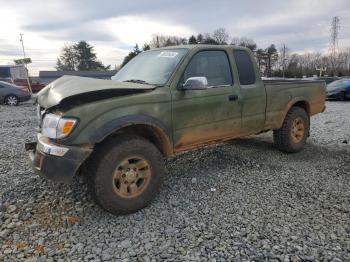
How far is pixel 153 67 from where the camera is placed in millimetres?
4754

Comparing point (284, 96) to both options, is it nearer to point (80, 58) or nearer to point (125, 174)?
point (125, 174)

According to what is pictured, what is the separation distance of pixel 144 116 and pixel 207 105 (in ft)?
3.44

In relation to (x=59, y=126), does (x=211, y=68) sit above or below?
above

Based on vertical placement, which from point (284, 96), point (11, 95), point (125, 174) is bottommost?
point (125, 174)

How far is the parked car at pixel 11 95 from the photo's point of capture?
17.2 m

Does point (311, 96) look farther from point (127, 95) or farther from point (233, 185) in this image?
point (127, 95)

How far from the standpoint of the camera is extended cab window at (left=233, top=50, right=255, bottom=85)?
521 cm

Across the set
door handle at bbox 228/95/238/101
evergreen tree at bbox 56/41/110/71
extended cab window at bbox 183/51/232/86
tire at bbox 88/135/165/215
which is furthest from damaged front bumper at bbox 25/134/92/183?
evergreen tree at bbox 56/41/110/71

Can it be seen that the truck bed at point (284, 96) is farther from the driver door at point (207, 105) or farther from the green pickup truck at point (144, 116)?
the driver door at point (207, 105)

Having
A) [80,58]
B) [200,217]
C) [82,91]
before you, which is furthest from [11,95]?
[80,58]

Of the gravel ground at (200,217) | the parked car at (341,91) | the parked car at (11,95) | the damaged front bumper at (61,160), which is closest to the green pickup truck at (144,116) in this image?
the damaged front bumper at (61,160)

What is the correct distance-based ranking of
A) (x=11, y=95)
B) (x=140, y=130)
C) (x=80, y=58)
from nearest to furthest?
(x=140, y=130) → (x=11, y=95) → (x=80, y=58)

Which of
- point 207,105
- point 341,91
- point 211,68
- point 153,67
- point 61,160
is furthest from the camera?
point 341,91

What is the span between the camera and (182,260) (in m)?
3.07
